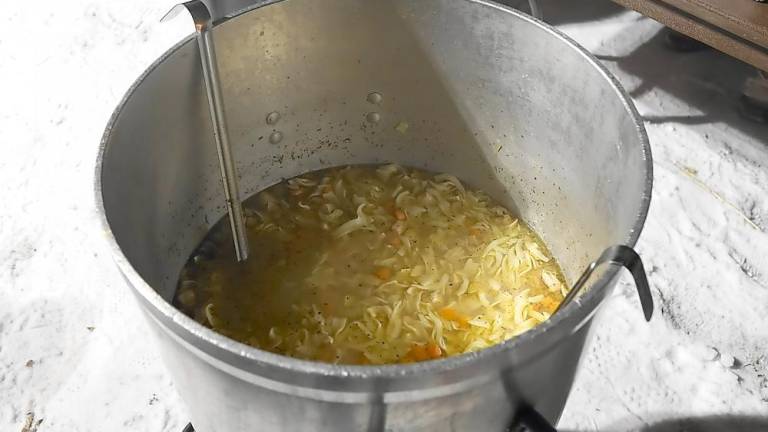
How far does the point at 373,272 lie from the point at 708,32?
1.17m

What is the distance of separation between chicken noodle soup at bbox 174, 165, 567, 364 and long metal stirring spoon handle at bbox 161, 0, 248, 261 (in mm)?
60

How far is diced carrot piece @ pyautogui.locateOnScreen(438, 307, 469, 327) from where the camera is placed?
131 centimetres

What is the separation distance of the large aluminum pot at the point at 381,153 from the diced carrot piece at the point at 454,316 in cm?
24

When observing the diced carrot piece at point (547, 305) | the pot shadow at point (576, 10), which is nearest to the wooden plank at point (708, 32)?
the pot shadow at point (576, 10)

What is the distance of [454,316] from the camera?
4.33ft

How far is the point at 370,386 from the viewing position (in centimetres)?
75

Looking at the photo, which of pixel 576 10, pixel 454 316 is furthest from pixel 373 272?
pixel 576 10

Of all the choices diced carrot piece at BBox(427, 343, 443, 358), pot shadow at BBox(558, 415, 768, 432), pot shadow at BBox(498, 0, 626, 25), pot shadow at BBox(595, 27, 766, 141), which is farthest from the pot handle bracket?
pot shadow at BBox(498, 0, 626, 25)

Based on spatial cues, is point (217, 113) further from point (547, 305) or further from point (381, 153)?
point (547, 305)

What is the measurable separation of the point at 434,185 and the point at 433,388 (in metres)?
0.84

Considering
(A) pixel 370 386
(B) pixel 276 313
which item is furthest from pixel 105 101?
(A) pixel 370 386

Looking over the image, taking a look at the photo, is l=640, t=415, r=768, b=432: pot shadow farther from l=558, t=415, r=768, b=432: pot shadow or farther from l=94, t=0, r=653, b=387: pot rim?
l=94, t=0, r=653, b=387: pot rim

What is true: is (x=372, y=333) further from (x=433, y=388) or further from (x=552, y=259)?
(x=433, y=388)

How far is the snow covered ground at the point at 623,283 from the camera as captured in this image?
1567 millimetres
